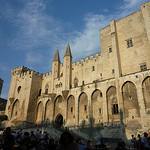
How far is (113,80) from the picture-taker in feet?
82.8

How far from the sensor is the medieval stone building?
73.3ft

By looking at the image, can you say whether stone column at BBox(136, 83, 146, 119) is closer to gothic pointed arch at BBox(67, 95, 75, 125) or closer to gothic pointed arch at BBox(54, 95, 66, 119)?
gothic pointed arch at BBox(67, 95, 75, 125)

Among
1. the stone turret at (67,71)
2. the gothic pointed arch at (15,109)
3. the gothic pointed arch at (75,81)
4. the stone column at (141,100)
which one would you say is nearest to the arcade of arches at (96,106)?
the stone column at (141,100)

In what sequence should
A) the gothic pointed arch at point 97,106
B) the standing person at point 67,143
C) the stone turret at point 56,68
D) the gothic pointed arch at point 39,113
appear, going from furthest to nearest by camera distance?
the stone turret at point 56,68, the gothic pointed arch at point 39,113, the gothic pointed arch at point 97,106, the standing person at point 67,143

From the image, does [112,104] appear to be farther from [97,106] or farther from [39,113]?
[39,113]

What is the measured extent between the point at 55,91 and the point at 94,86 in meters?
10.2

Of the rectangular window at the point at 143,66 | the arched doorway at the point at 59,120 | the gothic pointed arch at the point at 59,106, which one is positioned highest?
the rectangular window at the point at 143,66

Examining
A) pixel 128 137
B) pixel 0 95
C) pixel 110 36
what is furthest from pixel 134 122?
pixel 0 95

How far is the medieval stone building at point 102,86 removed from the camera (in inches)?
880

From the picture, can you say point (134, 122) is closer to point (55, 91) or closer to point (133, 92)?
point (133, 92)

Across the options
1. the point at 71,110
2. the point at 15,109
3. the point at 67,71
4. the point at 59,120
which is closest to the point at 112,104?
the point at 71,110

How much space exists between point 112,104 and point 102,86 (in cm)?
338

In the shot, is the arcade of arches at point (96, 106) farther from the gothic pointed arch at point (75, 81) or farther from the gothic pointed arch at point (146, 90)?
the gothic pointed arch at point (75, 81)

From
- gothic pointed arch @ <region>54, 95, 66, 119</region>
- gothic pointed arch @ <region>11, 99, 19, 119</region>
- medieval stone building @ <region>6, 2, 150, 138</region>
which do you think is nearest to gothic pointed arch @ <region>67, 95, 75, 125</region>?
medieval stone building @ <region>6, 2, 150, 138</region>
